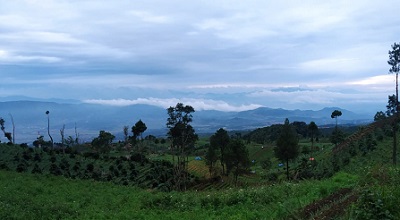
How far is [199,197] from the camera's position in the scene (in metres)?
15.3

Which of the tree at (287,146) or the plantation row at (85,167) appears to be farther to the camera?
the tree at (287,146)

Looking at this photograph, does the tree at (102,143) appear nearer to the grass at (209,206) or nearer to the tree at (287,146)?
the tree at (287,146)

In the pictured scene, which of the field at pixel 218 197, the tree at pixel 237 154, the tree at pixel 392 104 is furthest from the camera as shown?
the tree at pixel 392 104

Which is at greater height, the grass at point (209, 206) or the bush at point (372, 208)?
the bush at point (372, 208)

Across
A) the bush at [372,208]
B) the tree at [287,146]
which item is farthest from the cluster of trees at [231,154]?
the bush at [372,208]

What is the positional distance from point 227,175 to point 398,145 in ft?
69.9

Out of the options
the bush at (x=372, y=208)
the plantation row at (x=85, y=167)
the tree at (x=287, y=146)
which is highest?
the bush at (x=372, y=208)

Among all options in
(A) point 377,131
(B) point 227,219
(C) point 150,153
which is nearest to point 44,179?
(B) point 227,219

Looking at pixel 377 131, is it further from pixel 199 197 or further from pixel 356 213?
pixel 356 213

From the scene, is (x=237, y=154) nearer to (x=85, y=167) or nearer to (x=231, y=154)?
(x=231, y=154)

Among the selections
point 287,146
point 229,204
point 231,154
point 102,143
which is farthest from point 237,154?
point 102,143

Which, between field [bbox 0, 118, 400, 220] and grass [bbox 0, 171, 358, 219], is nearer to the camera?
field [bbox 0, 118, 400, 220]

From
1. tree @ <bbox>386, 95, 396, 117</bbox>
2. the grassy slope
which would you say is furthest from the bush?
tree @ <bbox>386, 95, 396, 117</bbox>

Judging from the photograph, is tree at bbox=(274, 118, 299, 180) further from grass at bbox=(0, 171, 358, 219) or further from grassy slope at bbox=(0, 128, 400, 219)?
grass at bbox=(0, 171, 358, 219)
